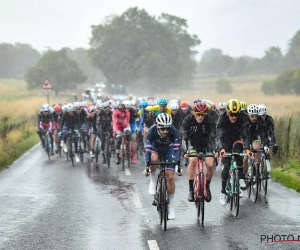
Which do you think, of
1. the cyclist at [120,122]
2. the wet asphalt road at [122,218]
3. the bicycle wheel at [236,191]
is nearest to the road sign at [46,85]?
the cyclist at [120,122]

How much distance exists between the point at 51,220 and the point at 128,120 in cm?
873

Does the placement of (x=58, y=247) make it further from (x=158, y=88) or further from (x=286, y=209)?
(x=158, y=88)

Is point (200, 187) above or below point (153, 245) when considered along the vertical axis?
above

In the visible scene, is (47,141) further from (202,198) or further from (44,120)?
(202,198)

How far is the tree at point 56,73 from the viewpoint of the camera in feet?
311

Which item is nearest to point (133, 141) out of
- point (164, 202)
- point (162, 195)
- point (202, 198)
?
point (202, 198)

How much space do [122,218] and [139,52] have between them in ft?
299

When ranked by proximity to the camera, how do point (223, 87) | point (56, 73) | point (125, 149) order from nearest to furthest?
point (125, 149)
point (223, 87)
point (56, 73)

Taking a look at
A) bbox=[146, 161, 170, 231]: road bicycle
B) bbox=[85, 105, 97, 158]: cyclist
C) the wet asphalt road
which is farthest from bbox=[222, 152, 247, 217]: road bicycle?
bbox=[85, 105, 97, 158]: cyclist

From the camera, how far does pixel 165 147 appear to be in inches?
413

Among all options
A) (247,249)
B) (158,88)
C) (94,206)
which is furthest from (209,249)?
(158,88)

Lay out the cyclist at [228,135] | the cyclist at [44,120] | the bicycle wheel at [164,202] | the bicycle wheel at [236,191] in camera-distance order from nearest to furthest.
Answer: the bicycle wheel at [164,202] → the bicycle wheel at [236,191] → the cyclist at [228,135] → the cyclist at [44,120]

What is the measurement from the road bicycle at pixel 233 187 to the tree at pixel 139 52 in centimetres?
8455

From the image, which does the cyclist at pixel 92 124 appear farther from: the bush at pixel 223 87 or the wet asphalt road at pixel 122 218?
the bush at pixel 223 87
